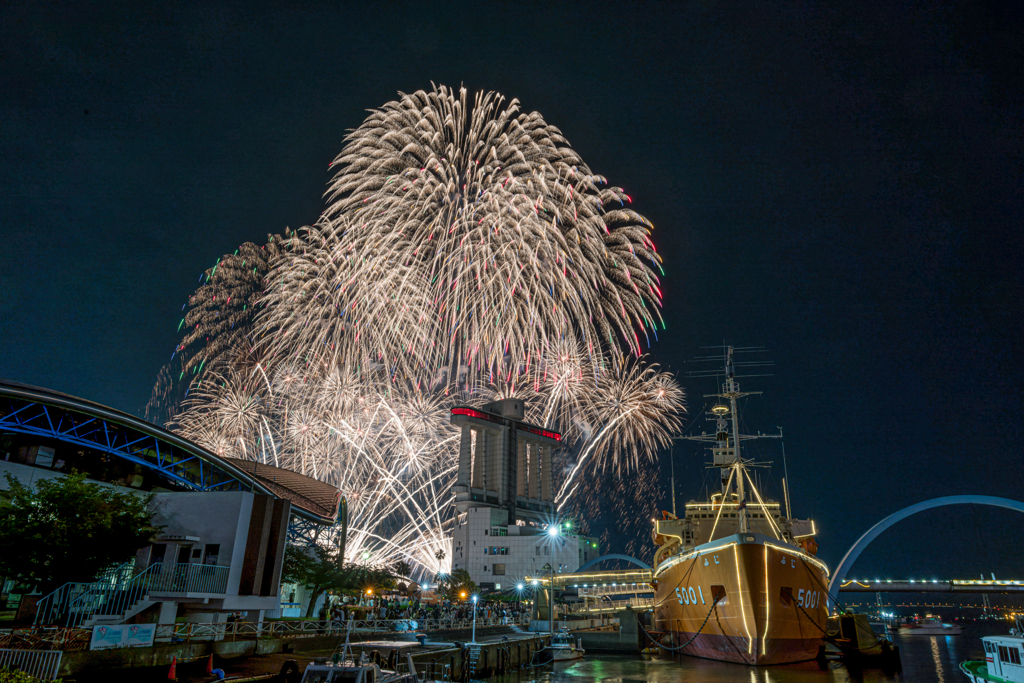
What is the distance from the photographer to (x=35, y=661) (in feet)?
66.6

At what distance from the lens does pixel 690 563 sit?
49219 mm

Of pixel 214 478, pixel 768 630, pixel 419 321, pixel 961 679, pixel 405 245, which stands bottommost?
pixel 961 679

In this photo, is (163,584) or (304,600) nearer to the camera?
(163,584)

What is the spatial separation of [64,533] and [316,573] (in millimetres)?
24875

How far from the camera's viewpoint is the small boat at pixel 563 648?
52500 millimetres

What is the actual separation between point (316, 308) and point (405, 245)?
10359 mm

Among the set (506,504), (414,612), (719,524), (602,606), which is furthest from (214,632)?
(506,504)

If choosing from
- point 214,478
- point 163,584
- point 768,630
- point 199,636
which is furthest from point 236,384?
point 768,630

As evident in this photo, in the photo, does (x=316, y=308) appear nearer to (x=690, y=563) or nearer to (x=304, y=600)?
(x=304, y=600)

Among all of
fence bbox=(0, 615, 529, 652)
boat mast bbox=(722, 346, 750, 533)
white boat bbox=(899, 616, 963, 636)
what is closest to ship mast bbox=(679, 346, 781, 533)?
boat mast bbox=(722, 346, 750, 533)

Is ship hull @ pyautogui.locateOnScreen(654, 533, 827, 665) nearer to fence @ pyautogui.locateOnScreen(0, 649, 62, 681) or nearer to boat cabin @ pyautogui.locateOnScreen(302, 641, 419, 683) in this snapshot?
boat cabin @ pyautogui.locateOnScreen(302, 641, 419, 683)

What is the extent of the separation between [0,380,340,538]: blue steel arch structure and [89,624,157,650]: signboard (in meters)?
16.5

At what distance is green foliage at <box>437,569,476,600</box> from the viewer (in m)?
83.8

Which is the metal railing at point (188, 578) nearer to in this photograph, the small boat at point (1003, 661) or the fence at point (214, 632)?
the fence at point (214, 632)
